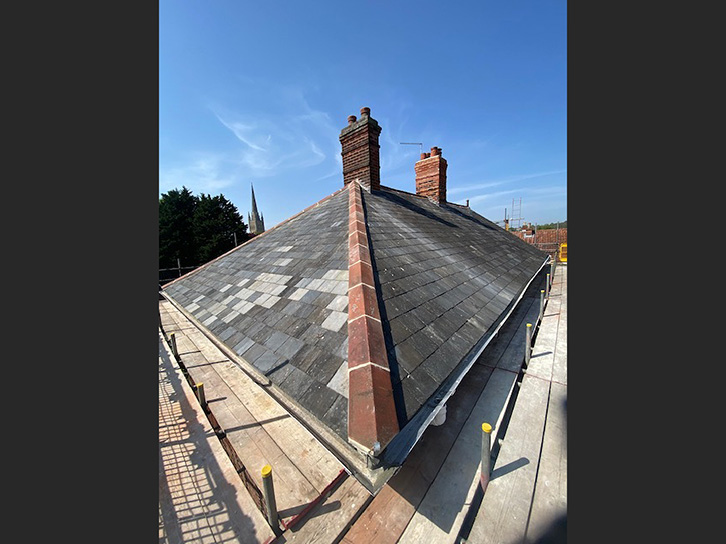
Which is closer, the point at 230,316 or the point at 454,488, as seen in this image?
the point at 454,488

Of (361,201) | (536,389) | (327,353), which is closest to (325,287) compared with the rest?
(327,353)

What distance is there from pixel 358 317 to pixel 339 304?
487 millimetres

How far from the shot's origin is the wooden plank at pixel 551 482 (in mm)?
3145

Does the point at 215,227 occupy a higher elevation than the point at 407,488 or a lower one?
higher

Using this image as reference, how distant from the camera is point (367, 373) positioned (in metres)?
2.69

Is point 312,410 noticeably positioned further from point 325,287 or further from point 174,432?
point 174,432

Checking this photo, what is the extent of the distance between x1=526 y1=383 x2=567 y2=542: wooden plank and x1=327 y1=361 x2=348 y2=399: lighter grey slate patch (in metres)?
2.67

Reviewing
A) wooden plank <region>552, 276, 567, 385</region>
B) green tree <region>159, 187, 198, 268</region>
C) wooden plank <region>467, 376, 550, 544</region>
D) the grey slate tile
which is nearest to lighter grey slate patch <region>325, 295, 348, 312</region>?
the grey slate tile

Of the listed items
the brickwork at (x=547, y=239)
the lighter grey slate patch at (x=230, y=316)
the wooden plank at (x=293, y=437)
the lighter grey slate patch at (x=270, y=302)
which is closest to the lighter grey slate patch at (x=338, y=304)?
the lighter grey slate patch at (x=270, y=302)

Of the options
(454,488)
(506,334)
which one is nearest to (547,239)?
(506,334)

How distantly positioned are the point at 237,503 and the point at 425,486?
2.40 metres

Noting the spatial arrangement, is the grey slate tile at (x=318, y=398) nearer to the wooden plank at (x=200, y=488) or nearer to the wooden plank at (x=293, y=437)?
the wooden plank at (x=293, y=437)

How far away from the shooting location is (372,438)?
230 cm

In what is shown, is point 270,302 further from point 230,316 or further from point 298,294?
point 230,316
